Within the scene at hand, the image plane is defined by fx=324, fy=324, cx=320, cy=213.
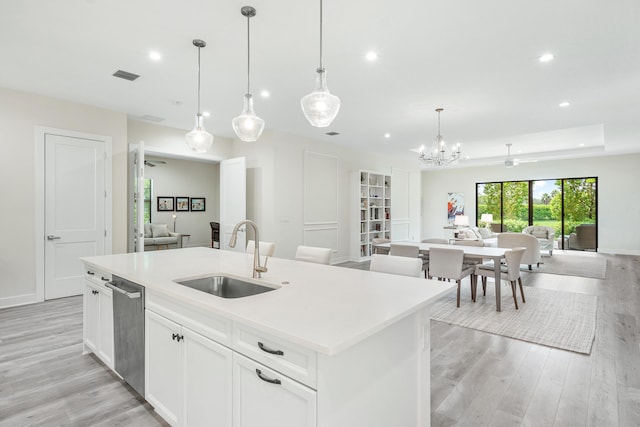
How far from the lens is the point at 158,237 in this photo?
8250mm

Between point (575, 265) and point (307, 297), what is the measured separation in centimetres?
809

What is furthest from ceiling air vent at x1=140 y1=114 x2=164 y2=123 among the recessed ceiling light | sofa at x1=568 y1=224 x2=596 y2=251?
sofa at x1=568 y1=224 x2=596 y2=251

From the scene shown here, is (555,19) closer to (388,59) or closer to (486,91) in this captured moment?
(388,59)

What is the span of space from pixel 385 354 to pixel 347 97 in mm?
3679

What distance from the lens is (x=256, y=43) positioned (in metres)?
2.96

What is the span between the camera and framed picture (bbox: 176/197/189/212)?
362 inches

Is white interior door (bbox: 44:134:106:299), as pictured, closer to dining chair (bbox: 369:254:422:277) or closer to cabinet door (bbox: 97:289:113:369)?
cabinet door (bbox: 97:289:113:369)

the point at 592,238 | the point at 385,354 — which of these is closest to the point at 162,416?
the point at 385,354

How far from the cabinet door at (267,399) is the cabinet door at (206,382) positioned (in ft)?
0.21

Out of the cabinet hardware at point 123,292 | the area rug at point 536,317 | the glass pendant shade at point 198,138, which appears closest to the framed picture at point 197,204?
the glass pendant shade at point 198,138

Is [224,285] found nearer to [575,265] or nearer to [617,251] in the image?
[575,265]

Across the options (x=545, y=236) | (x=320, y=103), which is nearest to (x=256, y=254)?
(x=320, y=103)

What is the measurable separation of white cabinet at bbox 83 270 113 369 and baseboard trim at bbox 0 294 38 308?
2.29m

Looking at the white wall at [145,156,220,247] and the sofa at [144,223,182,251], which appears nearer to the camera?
the sofa at [144,223,182,251]
